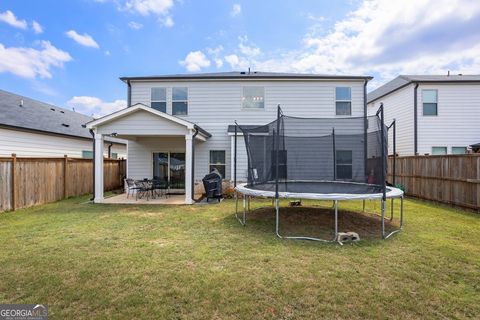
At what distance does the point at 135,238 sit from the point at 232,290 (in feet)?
9.12

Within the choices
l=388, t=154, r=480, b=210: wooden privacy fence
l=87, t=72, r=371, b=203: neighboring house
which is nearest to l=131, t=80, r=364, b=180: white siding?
l=87, t=72, r=371, b=203: neighboring house

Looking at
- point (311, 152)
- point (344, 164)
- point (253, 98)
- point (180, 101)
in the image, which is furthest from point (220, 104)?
point (344, 164)

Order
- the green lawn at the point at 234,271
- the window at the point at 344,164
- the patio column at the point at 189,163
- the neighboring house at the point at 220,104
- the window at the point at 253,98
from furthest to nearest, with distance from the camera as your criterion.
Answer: the window at the point at 253,98, the neighboring house at the point at 220,104, the patio column at the point at 189,163, the window at the point at 344,164, the green lawn at the point at 234,271

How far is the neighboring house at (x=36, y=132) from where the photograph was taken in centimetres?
1089

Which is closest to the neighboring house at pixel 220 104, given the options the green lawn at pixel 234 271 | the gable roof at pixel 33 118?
the gable roof at pixel 33 118

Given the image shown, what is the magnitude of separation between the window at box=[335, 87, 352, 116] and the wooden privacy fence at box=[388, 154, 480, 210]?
3.15 meters

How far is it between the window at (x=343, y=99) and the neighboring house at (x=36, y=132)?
10.0 metres

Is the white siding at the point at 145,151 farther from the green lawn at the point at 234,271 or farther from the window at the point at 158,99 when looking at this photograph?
the green lawn at the point at 234,271

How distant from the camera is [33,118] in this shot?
12977 mm

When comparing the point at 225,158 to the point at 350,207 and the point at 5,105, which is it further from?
the point at 5,105

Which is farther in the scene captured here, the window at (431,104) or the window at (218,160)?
the window at (431,104)

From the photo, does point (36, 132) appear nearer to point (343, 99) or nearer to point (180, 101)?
point (180, 101)

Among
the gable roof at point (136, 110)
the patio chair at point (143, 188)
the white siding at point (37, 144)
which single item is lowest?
the patio chair at point (143, 188)

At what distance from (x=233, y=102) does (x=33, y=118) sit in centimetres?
983
